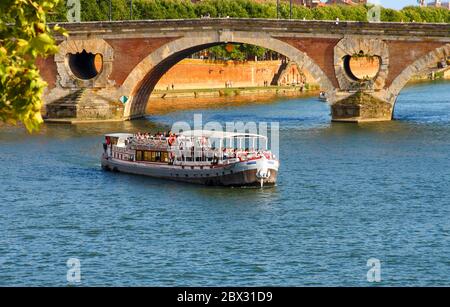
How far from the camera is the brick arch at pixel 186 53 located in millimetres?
94250

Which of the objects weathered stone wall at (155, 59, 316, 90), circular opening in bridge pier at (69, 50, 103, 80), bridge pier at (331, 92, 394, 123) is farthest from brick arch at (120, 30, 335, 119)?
weathered stone wall at (155, 59, 316, 90)

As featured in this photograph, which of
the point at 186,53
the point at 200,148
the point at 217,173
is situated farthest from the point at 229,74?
the point at 217,173

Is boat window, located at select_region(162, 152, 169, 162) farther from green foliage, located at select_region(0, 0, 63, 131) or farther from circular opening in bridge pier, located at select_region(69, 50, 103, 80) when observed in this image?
green foliage, located at select_region(0, 0, 63, 131)

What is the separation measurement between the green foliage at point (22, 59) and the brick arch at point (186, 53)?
242 feet

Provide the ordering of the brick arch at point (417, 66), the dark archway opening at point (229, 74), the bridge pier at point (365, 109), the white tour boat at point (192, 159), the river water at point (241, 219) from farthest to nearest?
the dark archway opening at point (229, 74)
the bridge pier at point (365, 109)
the brick arch at point (417, 66)
the white tour boat at point (192, 159)
the river water at point (241, 219)

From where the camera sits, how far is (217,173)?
208ft

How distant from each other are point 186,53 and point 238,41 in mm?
6737

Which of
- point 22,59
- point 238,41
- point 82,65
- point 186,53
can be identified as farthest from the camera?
point 82,65

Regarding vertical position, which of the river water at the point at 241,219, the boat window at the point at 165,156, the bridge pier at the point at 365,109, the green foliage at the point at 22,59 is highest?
the green foliage at the point at 22,59

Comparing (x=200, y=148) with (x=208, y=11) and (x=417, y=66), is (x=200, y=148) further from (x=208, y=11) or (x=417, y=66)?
(x=208, y=11)

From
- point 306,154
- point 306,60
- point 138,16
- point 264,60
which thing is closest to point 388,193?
point 306,154

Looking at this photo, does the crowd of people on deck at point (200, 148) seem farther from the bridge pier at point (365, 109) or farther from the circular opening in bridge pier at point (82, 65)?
the circular opening in bridge pier at point (82, 65)

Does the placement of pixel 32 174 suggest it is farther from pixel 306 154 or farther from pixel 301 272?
pixel 301 272

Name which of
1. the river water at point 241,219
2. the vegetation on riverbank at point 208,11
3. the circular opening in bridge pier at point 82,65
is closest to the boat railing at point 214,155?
the river water at point 241,219
